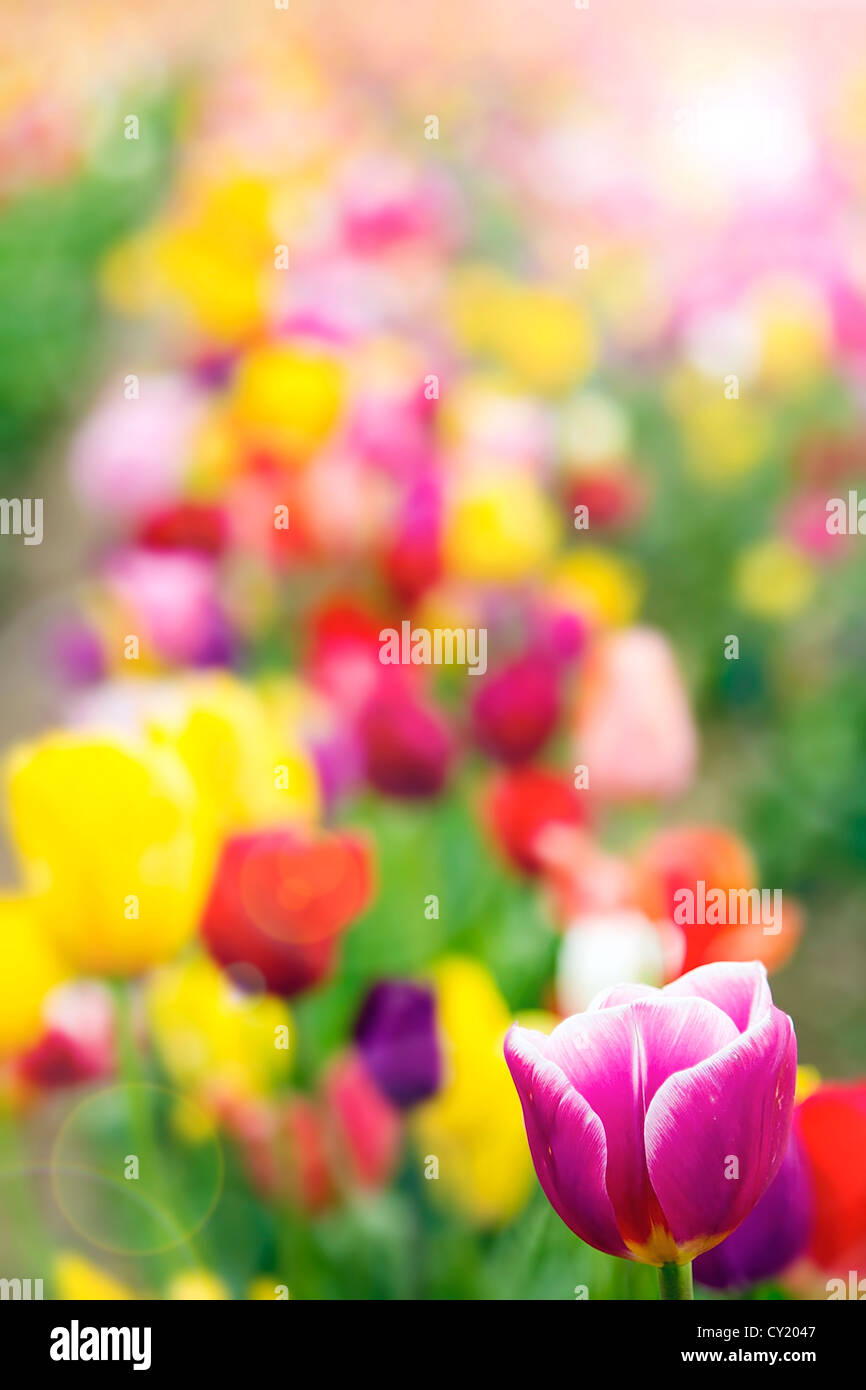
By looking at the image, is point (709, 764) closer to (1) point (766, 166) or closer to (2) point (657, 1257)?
(1) point (766, 166)

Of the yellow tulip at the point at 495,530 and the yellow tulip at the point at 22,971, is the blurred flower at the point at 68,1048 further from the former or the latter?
the yellow tulip at the point at 495,530

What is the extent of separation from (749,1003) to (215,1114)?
10.1 inches

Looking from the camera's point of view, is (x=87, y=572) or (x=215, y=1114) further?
(x=87, y=572)

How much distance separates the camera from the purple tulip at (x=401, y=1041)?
392mm

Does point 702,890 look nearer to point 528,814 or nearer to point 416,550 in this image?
point 528,814

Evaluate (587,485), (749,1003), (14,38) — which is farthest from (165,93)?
(749,1003)

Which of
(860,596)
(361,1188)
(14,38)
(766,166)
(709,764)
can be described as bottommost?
(361,1188)

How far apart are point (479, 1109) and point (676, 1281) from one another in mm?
121

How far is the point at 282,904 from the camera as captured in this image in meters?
0.40

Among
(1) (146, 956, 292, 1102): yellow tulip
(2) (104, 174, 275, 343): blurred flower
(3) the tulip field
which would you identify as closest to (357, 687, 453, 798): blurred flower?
(3) the tulip field

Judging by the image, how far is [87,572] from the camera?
93 centimetres

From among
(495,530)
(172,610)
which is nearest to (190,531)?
(172,610)

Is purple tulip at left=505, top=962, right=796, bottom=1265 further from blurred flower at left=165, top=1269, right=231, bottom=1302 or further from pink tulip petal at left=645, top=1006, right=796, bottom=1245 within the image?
blurred flower at left=165, top=1269, right=231, bottom=1302

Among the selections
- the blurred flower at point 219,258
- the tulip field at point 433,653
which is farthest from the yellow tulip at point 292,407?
the blurred flower at point 219,258
